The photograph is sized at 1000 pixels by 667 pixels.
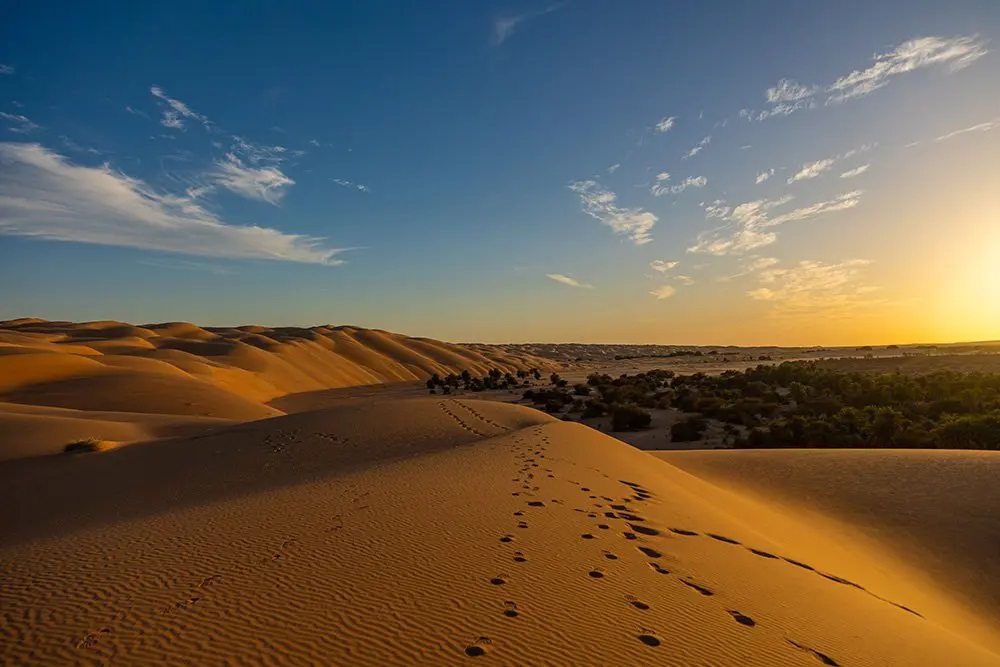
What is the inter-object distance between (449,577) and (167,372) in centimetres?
3406

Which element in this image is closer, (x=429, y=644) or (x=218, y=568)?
(x=429, y=644)

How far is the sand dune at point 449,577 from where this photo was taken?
378cm

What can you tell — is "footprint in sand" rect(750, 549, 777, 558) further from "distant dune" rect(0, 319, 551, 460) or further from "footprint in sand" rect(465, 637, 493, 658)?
"distant dune" rect(0, 319, 551, 460)

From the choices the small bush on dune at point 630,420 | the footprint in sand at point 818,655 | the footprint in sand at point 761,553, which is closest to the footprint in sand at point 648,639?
the footprint in sand at point 818,655

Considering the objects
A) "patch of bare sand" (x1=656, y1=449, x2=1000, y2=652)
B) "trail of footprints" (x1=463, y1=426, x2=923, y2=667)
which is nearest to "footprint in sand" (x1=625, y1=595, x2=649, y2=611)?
"trail of footprints" (x1=463, y1=426, x2=923, y2=667)

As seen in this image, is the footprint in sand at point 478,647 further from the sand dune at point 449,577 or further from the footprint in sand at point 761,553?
the footprint in sand at point 761,553

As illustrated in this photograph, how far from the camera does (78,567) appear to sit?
510 centimetres

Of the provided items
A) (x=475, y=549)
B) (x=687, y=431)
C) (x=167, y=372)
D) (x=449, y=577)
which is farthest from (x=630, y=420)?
(x=167, y=372)

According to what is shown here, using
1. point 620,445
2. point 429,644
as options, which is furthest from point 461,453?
point 429,644

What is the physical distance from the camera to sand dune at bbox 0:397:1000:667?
12.4 feet

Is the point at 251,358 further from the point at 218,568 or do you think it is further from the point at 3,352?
the point at 218,568

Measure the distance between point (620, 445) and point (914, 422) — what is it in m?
13.3

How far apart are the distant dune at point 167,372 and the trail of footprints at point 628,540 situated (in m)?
12.9

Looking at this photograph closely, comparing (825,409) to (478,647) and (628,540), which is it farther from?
(478,647)
